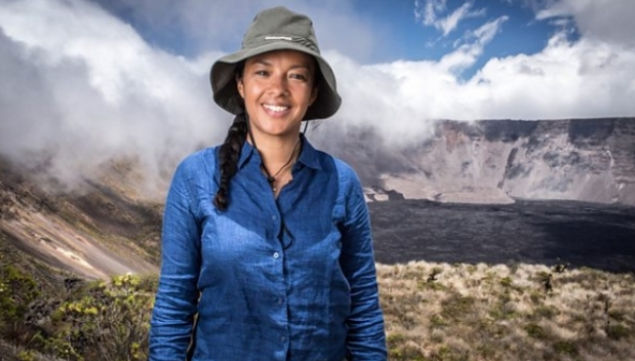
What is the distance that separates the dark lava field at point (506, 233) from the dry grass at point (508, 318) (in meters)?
51.7

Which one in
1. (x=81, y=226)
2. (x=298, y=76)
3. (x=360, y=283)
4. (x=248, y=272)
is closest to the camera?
(x=248, y=272)

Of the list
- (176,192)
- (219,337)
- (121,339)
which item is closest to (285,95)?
(176,192)

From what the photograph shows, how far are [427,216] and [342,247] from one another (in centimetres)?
13859

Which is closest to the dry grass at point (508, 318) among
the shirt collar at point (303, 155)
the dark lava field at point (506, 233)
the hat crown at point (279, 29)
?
the shirt collar at point (303, 155)

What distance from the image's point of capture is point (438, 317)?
15.7 metres

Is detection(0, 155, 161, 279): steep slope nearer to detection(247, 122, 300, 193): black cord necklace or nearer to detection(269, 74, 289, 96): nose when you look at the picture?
detection(247, 122, 300, 193): black cord necklace

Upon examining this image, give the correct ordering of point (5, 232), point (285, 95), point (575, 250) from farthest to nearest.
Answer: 1. point (575, 250)
2. point (5, 232)
3. point (285, 95)

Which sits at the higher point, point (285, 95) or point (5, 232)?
point (285, 95)

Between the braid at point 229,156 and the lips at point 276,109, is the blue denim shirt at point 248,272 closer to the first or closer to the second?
the braid at point 229,156

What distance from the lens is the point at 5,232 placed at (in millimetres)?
25719

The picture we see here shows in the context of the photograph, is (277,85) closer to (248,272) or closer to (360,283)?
(248,272)

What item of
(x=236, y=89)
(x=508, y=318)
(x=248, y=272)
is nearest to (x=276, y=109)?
(x=236, y=89)

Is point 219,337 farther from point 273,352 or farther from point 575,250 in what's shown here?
point 575,250

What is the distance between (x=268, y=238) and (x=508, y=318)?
Result: 52.9ft
